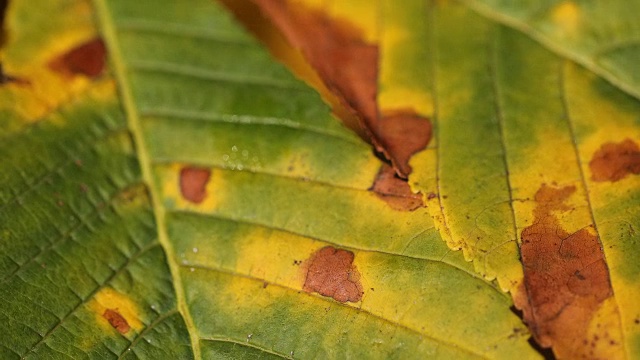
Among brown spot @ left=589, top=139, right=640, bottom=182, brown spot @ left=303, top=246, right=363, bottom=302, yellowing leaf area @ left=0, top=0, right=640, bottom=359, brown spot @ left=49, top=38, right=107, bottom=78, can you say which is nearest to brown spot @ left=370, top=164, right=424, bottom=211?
yellowing leaf area @ left=0, top=0, right=640, bottom=359

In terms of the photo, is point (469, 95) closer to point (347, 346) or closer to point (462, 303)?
point (462, 303)

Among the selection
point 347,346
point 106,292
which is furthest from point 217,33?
point 347,346

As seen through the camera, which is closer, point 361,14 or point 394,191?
point 394,191

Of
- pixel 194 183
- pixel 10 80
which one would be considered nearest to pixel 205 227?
pixel 194 183

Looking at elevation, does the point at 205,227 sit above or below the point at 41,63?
below

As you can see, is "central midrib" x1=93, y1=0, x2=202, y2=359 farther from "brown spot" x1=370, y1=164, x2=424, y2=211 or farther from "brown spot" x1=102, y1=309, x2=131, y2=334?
"brown spot" x1=370, y1=164, x2=424, y2=211

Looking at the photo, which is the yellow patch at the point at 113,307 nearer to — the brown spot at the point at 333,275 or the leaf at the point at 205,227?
the leaf at the point at 205,227

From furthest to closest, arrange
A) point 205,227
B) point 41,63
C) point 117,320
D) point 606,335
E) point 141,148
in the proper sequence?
point 41,63
point 141,148
point 205,227
point 117,320
point 606,335

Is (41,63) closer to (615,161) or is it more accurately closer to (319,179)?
(319,179)
